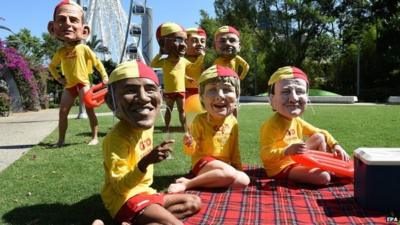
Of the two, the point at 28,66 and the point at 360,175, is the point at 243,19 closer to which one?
the point at 28,66

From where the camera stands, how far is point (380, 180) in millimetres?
3582

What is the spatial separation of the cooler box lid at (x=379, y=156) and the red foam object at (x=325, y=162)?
1.87ft

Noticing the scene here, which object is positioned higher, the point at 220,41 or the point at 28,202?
the point at 220,41

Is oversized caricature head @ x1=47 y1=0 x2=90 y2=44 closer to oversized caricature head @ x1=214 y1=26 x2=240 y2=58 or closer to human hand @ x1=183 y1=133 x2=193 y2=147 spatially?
oversized caricature head @ x1=214 y1=26 x2=240 y2=58

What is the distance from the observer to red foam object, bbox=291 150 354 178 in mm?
4391

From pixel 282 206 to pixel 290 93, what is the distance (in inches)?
49.6

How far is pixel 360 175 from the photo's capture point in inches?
148

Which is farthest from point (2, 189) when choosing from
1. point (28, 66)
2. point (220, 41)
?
point (28, 66)

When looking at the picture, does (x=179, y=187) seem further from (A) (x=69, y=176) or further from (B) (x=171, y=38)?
(B) (x=171, y=38)

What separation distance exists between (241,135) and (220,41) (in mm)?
1998

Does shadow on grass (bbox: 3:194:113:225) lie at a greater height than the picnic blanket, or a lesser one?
greater

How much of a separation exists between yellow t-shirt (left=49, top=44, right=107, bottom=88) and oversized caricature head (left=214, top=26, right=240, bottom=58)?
1.84m

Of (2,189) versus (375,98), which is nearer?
(2,189)

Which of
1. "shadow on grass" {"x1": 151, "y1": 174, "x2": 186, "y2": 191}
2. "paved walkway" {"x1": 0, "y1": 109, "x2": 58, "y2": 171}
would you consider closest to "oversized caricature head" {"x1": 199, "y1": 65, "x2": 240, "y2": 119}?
"shadow on grass" {"x1": 151, "y1": 174, "x2": 186, "y2": 191}
